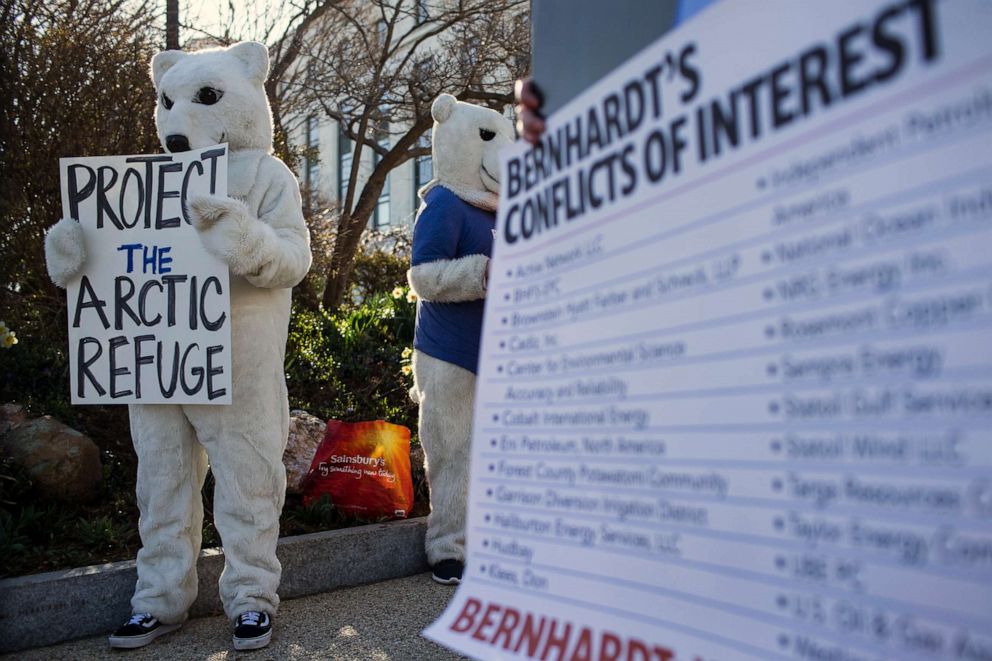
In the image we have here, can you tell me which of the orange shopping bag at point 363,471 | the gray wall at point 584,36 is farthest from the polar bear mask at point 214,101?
the gray wall at point 584,36

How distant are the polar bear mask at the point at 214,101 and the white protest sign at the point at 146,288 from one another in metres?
0.20

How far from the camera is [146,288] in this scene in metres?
2.97

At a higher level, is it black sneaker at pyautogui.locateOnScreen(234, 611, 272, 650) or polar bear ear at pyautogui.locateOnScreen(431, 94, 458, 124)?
polar bear ear at pyautogui.locateOnScreen(431, 94, 458, 124)

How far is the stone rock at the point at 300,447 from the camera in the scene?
4375mm

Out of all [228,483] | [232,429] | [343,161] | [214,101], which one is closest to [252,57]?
[214,101]

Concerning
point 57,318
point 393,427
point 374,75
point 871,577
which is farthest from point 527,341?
point 374,75

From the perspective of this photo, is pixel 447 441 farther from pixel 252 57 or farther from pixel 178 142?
pixel 252 57

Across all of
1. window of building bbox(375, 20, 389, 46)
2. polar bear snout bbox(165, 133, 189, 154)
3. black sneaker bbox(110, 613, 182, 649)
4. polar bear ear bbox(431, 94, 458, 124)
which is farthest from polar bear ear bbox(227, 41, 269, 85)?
window of building bbox(375, 20, 389, 46)

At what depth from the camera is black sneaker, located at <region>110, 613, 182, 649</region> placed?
2945mm

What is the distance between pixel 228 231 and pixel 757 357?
7.68 ft

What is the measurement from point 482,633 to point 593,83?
69 cm

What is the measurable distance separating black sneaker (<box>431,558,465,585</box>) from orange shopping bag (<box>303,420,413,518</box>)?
0.46 metres

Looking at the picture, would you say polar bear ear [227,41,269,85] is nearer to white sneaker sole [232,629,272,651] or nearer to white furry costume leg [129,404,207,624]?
white furry costume leg [129,404,207,624]

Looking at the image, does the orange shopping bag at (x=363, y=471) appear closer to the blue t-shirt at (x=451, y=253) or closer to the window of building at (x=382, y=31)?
the blue t-shirt at (x=451, y=253)
